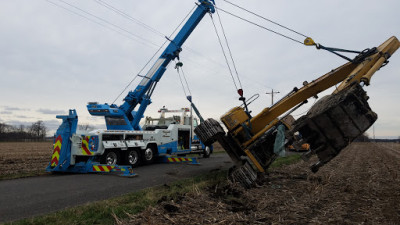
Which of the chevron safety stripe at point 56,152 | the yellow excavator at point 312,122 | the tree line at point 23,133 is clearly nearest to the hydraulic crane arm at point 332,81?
the yellow excavator at point 312,122

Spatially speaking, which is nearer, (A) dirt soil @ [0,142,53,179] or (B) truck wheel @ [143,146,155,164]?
(A) dirt soil @ [0,142,53,179]

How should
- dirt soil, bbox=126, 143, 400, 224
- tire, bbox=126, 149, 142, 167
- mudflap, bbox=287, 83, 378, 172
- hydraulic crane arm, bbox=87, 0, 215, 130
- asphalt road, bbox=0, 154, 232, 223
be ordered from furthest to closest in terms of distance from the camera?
hydraulic crane arm, bbox=87, 0, 215, 130, tire, bbox=126, 149, 142, 167, mudflap, bbox=287, 83, 378, 172, asphalt road, bbox=0, 154, 232, 223, dirt soil, bbox=126, 143, 400, 224

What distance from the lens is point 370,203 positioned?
5.62 meters

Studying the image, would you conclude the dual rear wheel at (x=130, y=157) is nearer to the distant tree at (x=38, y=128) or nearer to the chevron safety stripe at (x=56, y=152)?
the chevron safety stripe at (x=56, y=152)

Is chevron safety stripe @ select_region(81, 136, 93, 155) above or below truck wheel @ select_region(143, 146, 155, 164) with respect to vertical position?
above

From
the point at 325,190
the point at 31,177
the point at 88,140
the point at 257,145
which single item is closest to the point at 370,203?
the point at 325,190

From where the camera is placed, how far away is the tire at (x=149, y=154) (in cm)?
1314

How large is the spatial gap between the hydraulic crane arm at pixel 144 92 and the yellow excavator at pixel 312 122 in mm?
5660

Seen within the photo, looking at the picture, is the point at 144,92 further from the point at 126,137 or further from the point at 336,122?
the point at 336,122

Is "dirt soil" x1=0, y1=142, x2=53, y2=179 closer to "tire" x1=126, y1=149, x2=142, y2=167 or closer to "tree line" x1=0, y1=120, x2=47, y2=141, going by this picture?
"tire" x1=126, y1=149, x2=142, y2=167

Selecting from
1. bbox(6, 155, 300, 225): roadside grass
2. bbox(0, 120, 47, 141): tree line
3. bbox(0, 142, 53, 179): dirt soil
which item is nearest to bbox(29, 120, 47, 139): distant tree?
bbox(0, 120, 47, 141): tree line

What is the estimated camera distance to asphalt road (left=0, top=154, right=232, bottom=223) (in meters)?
5.45

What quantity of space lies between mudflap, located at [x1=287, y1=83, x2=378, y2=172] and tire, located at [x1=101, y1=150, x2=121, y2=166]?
279 inches

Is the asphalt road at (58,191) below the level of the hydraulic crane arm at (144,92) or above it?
below
